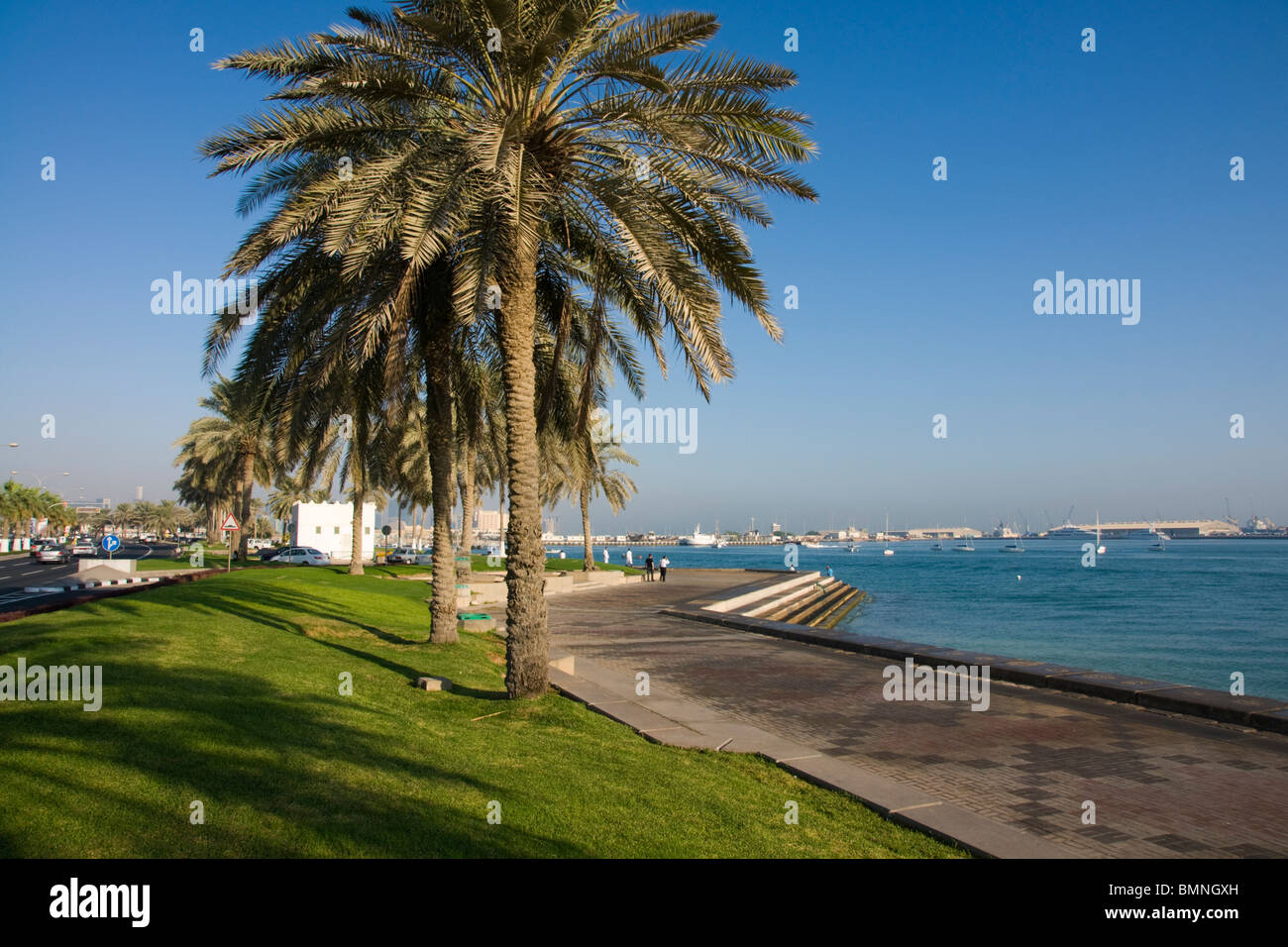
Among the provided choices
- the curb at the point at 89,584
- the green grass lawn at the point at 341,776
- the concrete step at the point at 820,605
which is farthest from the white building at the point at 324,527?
the green grass lawn at the point at 341,776

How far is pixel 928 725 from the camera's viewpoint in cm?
950

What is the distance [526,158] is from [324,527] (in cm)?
5517

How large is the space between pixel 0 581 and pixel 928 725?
32.8 m

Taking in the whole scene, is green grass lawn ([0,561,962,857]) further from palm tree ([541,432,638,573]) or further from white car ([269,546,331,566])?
white car ([269,546,331,566])

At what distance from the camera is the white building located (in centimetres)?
5741

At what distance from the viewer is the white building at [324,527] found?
5741 cm

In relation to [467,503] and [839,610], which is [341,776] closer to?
[467,503]

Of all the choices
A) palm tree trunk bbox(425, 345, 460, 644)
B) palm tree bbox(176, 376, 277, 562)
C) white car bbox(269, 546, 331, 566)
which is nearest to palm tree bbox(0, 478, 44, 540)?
palm tree bbox(176, 376, 277, 562)

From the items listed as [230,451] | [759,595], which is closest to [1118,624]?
[759,595]

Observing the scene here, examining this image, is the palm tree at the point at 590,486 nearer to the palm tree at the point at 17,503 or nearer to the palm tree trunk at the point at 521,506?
the palm tree trunk at the point at 521,506

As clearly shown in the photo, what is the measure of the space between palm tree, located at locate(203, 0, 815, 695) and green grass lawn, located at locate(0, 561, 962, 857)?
2.17 m
